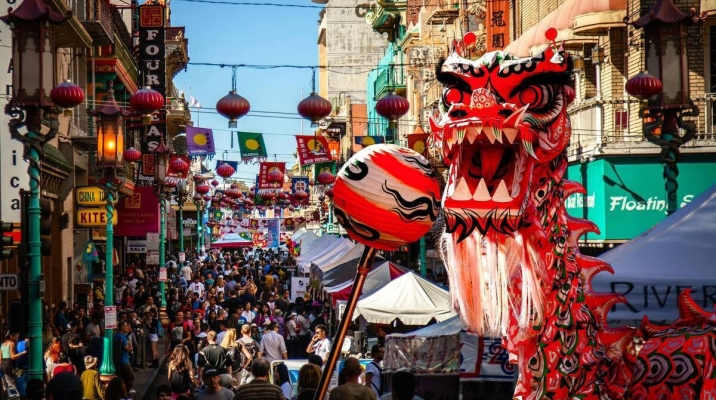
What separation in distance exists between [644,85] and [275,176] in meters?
43.8

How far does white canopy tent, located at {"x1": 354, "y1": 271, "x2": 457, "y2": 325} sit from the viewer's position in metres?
18.2

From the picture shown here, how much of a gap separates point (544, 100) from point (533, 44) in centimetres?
1868

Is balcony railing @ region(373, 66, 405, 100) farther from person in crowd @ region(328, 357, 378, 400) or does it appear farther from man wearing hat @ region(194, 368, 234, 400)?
person in crowd @ region(328, 357, 378, 400)

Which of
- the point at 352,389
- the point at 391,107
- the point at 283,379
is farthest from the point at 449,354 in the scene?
the point at 391,107

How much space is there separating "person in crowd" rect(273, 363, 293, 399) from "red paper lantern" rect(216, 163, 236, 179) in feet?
126

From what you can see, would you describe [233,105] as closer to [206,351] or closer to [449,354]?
[206,351]

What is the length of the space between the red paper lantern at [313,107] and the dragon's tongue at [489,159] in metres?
14.1

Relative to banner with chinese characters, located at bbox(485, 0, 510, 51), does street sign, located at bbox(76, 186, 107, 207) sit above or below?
below

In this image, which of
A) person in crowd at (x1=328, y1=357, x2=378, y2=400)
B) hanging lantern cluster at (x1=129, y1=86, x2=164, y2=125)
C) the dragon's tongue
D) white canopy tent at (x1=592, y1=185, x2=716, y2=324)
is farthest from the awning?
the dragon's tongue

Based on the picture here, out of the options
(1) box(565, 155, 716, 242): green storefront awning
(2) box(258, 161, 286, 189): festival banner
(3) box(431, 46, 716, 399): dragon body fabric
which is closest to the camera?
(3) box(431, 46, 716, 399): dragon body fabric

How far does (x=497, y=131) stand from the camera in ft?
22.0

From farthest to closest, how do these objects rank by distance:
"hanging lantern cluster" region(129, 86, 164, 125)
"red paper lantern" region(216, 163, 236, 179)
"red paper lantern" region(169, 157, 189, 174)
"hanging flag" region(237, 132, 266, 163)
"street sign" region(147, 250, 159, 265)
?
"red paper lantern" region(216, 163, 236, 179)
"red paper lantern" region(169, 157, 189, 174)
"hanging flag" region(237, 132, 266, 163)
"street sign" region(147, 250, 159, 265)
"hanging lantern cluster" region(129, 86, 164, 125)

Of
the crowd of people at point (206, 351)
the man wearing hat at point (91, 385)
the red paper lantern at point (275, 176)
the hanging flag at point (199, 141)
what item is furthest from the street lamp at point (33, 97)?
the red paper lantern at point (275, 176)

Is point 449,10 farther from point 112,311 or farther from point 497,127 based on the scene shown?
point 497,127
